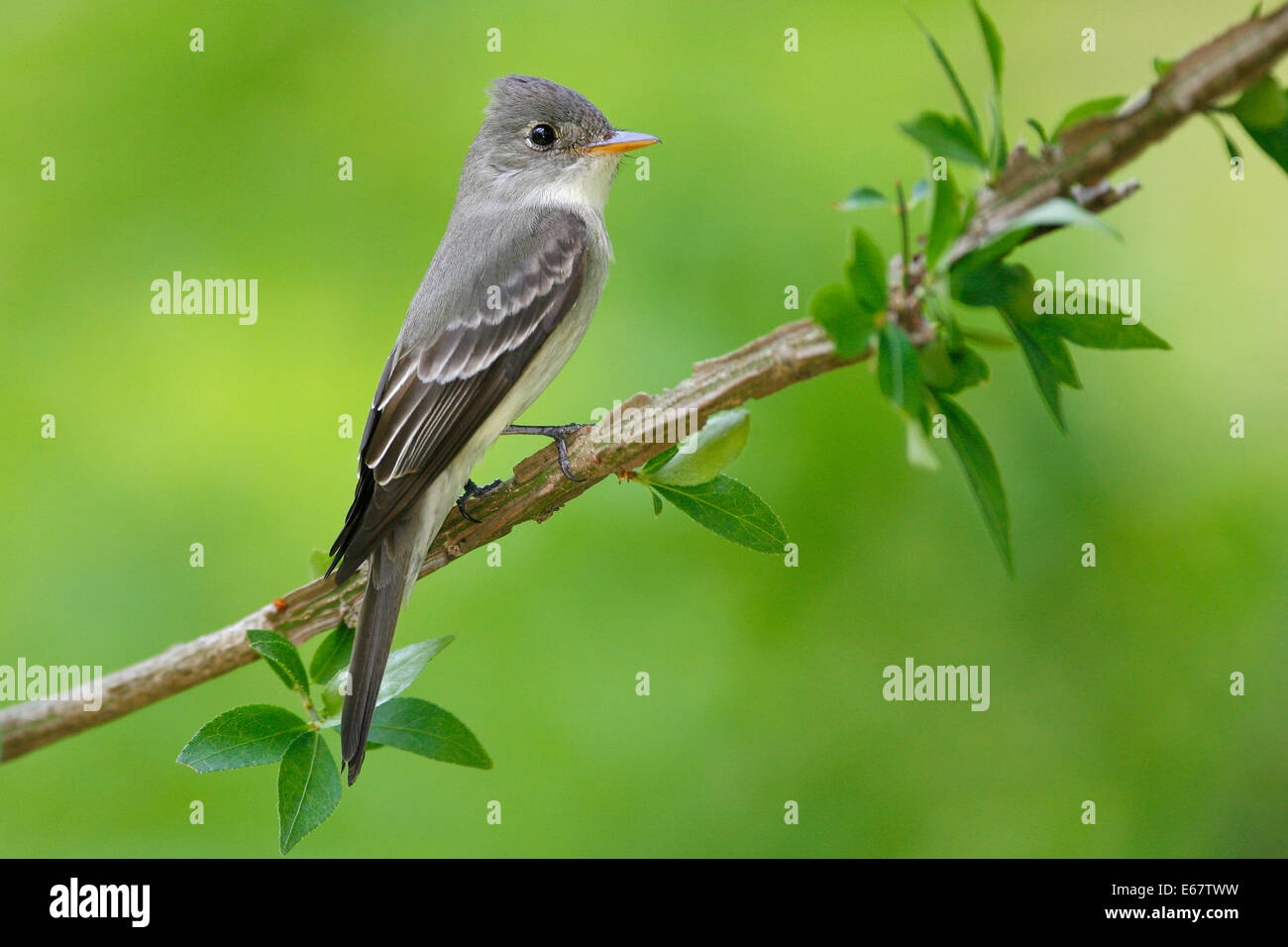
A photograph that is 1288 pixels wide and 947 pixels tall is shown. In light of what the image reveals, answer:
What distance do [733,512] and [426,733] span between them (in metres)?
0.65

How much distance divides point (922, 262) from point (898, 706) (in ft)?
6.58

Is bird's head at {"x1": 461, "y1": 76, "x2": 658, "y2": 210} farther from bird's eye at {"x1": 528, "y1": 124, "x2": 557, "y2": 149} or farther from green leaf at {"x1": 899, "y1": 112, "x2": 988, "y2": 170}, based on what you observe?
green leaf at {"x1": 899, "y1": 112, "x2": 988, "y2": 170}

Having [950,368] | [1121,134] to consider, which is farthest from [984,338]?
[1121,134]

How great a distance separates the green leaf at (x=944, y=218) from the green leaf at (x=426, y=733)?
1.08 m

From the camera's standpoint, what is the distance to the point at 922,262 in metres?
1.50

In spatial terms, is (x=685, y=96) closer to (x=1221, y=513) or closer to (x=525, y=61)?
(x=525, y=61)

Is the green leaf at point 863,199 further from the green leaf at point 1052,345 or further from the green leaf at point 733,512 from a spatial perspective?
the green leaf at point 733,512

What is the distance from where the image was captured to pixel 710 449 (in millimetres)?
1907

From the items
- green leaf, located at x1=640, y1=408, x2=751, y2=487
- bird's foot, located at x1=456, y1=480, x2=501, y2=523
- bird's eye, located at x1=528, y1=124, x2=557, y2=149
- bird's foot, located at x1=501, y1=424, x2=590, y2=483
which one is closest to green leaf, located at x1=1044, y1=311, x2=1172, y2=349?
green leaf, located at x1=640, y1=408, x2=751, y2=487

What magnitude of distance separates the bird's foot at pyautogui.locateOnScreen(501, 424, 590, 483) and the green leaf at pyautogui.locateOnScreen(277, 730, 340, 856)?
63 cm

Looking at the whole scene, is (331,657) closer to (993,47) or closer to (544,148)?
(993,47)

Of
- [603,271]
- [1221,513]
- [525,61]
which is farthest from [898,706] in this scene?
[525,61]

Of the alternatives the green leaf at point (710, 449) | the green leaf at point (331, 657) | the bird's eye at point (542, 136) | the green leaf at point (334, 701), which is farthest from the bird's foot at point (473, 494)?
the bird's eye at point (542, 136)

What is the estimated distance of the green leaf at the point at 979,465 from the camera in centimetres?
154
